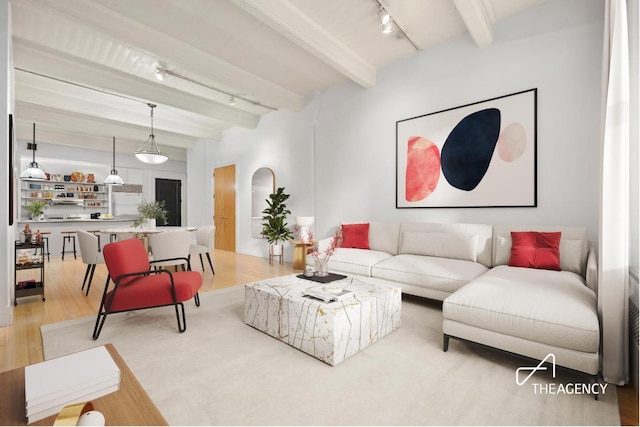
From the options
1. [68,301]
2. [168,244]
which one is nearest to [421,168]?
[168,244]

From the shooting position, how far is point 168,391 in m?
1.83

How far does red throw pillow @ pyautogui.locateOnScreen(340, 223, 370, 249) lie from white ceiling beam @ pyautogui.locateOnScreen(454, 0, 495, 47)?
2.77 metres

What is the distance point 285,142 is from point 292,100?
902 millimetres

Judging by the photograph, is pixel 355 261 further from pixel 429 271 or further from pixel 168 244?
pixel 168 244

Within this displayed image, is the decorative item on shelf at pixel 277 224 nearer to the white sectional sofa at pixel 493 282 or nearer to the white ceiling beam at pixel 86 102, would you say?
the white sectional sofa at pixel 493 282

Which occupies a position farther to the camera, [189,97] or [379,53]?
[189,97]

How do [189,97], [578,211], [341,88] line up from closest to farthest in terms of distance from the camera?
[578,211] → [341,88] → [189,97]

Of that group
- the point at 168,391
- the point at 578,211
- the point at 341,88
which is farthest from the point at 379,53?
the point at 168,391

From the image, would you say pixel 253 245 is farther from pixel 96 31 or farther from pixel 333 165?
pixel 96 31

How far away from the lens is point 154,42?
3738 millimetres

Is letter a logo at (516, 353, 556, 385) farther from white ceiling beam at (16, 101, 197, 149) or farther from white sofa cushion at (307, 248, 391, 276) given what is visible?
white ceiling beam at (16, 101, 197, 149)

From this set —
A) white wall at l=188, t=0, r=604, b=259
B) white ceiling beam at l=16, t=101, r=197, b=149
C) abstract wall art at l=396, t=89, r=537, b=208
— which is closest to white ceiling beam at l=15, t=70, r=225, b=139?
white ceiling beam at l=16, t=101, r=197, b=149

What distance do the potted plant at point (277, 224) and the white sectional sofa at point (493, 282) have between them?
1615 millimetres

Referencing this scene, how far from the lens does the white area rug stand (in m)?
1.60
